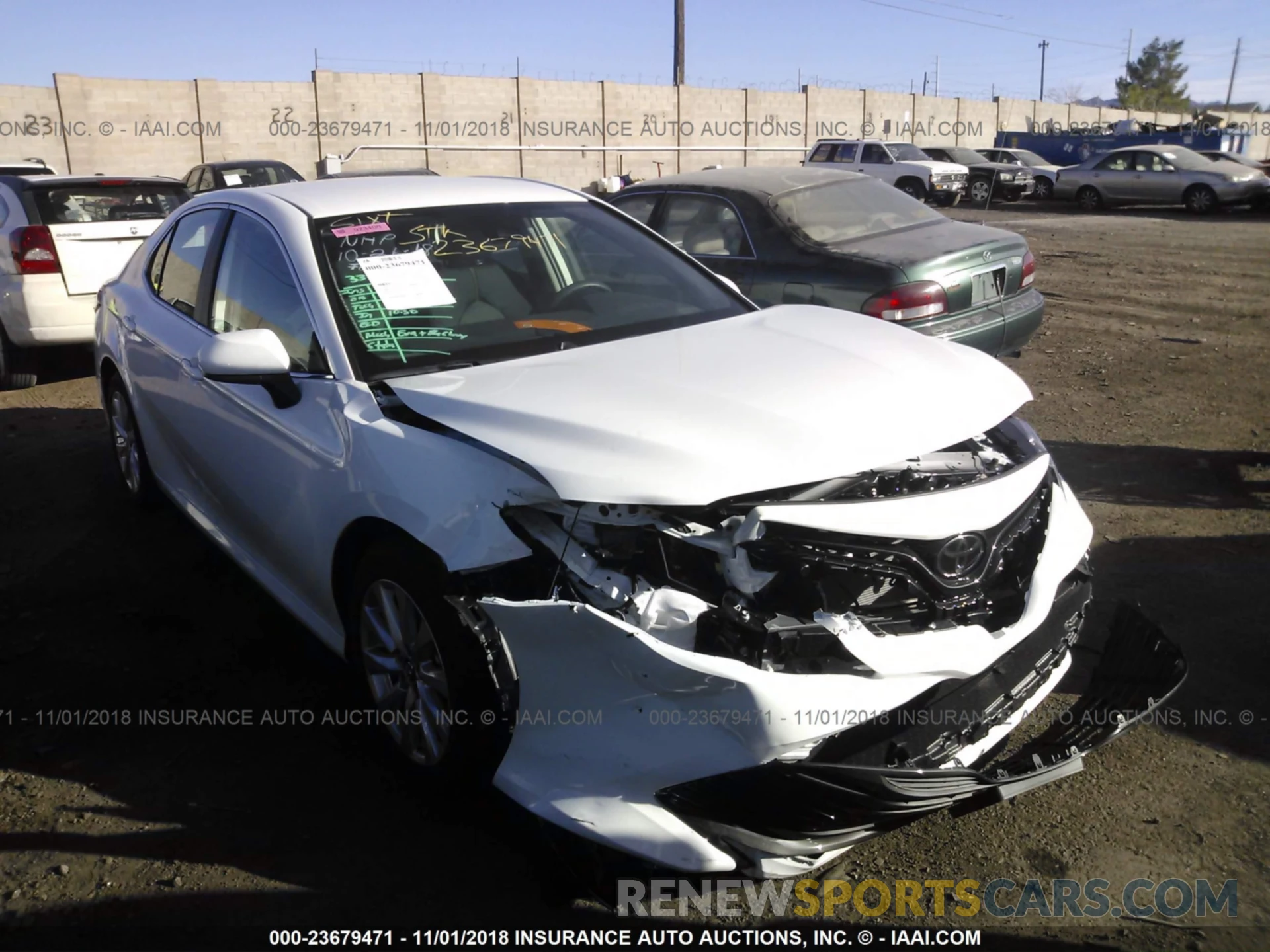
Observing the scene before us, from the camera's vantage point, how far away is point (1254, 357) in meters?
8.56

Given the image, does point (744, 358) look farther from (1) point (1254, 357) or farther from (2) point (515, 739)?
(1) point (1254, 357)

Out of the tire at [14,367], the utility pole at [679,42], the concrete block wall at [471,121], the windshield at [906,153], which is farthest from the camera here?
the utility pole at [679,42]

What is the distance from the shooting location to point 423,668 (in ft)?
9.37

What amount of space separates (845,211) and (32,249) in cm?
599

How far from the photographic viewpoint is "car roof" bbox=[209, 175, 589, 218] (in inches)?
146

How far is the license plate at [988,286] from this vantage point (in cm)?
634

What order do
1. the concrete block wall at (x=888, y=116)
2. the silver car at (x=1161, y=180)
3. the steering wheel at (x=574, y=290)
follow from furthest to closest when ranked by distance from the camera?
1. the concrete block wall at (x=888, y=116)
2. the silver car at (x=1161, y=180)
3. the steering wheel at (x=574, y=290)

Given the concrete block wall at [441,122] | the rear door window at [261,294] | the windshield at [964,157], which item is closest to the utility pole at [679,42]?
the concrete block wall at [441,122]

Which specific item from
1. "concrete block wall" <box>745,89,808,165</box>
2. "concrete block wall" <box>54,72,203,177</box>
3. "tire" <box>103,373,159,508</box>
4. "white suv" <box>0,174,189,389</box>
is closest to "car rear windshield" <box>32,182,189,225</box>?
"white suv" <box>0,174,189,389</box>

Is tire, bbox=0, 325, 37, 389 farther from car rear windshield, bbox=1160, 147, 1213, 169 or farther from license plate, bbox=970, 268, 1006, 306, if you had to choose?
car rear windshield, bbox=1160, 147, 1213, 169

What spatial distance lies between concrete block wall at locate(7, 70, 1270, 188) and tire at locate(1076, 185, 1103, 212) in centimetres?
729

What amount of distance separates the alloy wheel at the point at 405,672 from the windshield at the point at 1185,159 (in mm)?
25075

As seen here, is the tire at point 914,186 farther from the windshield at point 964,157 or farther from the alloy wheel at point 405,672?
the alloy wheel at point 405,672

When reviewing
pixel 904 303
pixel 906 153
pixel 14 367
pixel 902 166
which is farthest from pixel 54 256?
pixel 906 153
